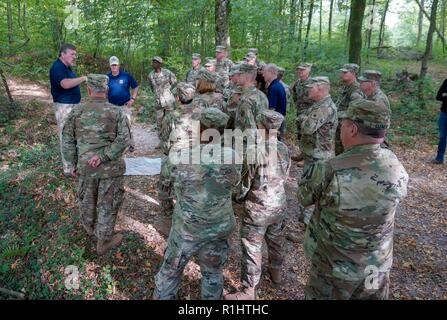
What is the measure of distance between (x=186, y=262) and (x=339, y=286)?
142 cm

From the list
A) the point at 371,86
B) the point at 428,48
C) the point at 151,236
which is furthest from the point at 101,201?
the point at 428,48

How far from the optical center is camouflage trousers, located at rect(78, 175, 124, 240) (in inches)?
177

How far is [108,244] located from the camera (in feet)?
15.2

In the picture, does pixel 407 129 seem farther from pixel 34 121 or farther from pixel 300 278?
pixel 34 121

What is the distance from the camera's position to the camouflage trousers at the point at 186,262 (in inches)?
127

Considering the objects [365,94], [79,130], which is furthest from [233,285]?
[365,94]

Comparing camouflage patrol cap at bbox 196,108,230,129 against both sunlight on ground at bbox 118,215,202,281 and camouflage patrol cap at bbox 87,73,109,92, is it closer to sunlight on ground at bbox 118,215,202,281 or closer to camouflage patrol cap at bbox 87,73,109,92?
camouflage patrol cap at bbox 87,73,109,92

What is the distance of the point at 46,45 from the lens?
1636cm

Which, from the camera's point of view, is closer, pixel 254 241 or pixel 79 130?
pixel 254 241

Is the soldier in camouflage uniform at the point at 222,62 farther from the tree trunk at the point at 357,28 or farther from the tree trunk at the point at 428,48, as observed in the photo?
the tree trunk at the point at 428,48

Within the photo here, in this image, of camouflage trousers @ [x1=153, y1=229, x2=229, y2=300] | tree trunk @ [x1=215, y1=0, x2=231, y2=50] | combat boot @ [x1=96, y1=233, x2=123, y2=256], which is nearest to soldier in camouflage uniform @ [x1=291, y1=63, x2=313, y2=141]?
tree trunk @ [x1=215, y1=0, x2=231, y2=50]

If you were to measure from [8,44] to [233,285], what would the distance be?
10.7m

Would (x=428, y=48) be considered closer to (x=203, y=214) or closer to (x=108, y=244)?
(x=203, y=214)

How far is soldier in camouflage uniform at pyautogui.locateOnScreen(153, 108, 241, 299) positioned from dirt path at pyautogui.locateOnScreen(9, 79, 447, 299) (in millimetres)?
908
